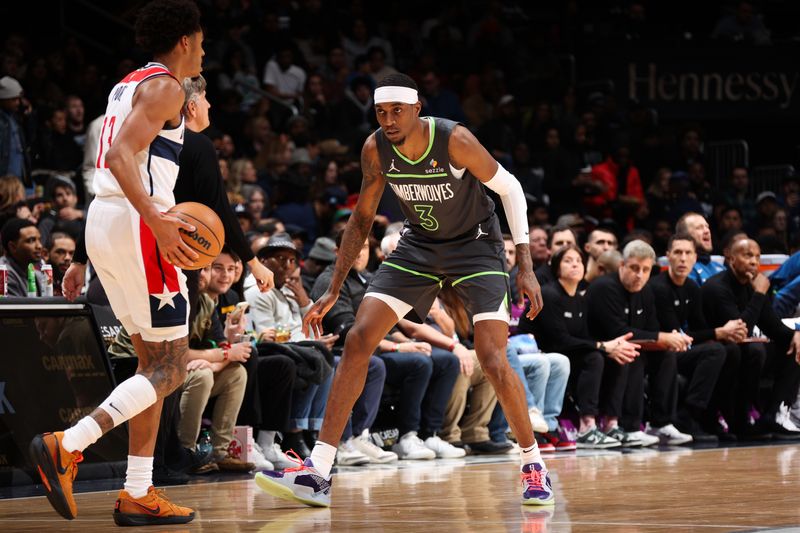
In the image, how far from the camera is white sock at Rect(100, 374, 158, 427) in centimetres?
506

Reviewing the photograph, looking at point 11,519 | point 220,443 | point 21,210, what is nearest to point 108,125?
point 11,519

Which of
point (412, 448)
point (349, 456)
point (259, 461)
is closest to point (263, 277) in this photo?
point (259, 461)

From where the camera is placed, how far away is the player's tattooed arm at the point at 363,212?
6117 millimetres

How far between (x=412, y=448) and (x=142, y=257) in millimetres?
4268

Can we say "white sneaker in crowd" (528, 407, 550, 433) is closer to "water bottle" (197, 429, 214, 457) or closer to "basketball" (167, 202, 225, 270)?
"water bottle" (197, 429, 214, 457)

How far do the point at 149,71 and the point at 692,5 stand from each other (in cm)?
1714

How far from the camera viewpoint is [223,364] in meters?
8.01

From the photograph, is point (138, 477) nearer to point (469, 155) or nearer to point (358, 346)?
point (358, 346)

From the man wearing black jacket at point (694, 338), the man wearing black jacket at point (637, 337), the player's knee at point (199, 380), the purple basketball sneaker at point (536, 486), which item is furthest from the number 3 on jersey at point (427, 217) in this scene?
the man wearing black jacket at point (694, 338)

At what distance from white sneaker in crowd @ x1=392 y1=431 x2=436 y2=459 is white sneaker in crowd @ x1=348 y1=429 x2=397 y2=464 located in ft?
0.78

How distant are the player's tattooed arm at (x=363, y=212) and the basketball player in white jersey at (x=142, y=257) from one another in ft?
3.50

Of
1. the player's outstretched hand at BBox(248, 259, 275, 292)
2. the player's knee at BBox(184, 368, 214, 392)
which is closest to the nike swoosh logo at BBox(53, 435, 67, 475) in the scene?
the player's outstretched hand at BBox(248, 259, 275, 292)

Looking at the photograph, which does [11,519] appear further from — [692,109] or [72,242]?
[692,109]

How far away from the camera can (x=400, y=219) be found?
13531 mm
